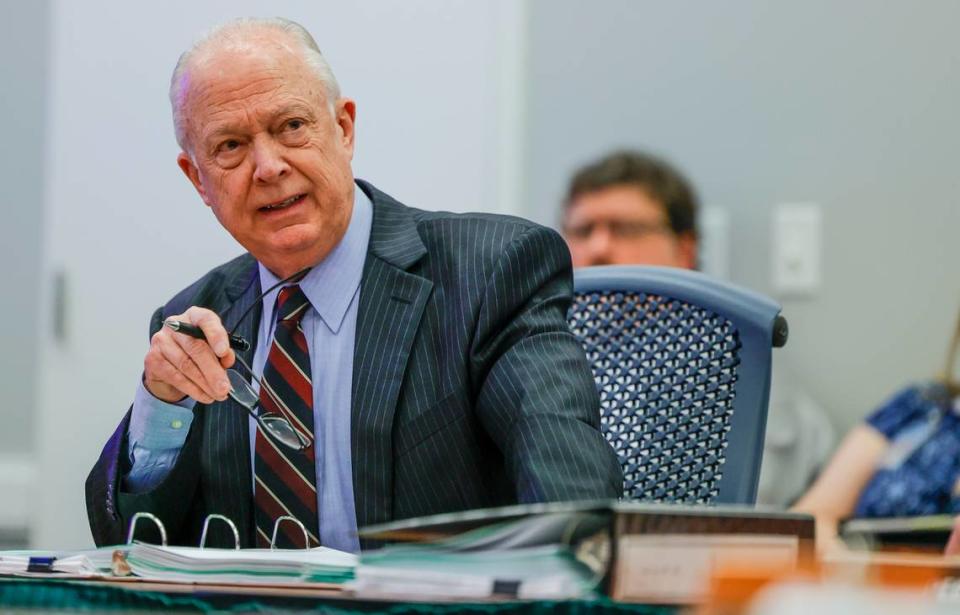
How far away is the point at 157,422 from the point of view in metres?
1.25

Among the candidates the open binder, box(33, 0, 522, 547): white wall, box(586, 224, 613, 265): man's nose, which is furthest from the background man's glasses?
box(586, 224, 613, 265): man's nose

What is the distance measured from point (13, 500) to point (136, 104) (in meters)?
0.95

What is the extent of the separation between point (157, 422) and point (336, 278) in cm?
24

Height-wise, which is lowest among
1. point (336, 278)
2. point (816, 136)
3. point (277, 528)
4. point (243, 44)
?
point (277, 528)

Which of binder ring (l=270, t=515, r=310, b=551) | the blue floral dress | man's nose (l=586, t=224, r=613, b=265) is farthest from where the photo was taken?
man's nose (l=586, t=224, r=613, b=265)

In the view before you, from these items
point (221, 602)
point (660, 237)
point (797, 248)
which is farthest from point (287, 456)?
point (797, 248)

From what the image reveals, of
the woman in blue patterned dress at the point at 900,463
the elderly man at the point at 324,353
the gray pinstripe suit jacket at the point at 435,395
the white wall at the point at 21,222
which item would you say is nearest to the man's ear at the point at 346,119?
the elderly man at the point at 324,353

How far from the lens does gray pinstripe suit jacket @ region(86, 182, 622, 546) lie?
1.24 meters

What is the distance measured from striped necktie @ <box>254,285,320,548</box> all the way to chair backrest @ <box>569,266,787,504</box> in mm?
332

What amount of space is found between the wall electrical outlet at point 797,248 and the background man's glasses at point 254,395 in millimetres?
1454

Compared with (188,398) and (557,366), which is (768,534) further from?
(188,398)

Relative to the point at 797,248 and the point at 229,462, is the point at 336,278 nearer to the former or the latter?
the point at 229,462

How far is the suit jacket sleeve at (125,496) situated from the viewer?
49.2 inches

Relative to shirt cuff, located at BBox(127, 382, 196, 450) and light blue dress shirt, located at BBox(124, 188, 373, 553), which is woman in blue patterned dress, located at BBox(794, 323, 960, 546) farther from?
shirt cuff, located at BBox(127, 382, 196, 450)
